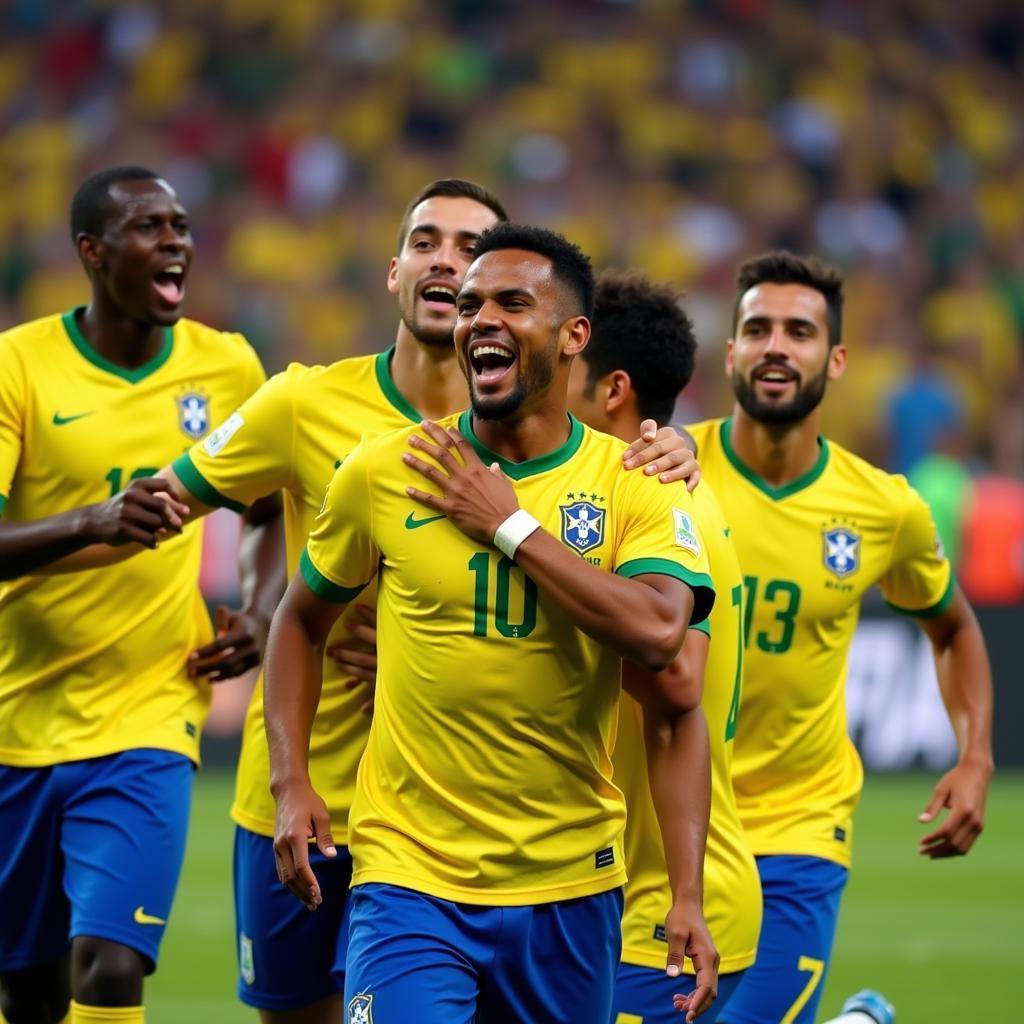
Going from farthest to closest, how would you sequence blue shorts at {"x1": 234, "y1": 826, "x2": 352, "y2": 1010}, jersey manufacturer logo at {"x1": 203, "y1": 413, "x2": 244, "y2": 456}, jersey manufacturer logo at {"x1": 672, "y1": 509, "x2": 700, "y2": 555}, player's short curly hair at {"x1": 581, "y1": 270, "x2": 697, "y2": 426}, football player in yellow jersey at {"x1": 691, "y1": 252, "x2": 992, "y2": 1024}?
1. football player in yellow jersey at {"x1": 691, "y1": 252, "x2": 992, "y2": 1024}
2. blue shorts at {"x1": 234, "y1": 826, "x2": 352, "y2": 1010}
3. player's short curly hair at {"x1": 581, "y1": 270, "x2": 697, "y2": 426}
4. jersey manufacturer logo at {"x1": 203, "y1": 413, "x2": 244, "y2": 456}
5. jersey manufacturer logo at {"x1": 672, "y1": 509, "x2": 700, "y2": 555}

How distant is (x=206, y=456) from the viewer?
5.38 m

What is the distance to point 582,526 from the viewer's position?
442 centimetres

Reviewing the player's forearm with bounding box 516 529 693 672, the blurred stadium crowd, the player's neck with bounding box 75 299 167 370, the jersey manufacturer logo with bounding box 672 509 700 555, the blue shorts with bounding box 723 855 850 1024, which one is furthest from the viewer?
the blurred stadium crowd

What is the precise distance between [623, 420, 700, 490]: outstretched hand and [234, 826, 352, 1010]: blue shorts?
1.78 m

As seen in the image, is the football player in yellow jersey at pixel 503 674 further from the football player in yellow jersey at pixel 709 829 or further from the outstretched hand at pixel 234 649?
the outstretched hand at pixel 234 649

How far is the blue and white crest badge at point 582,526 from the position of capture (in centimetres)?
440

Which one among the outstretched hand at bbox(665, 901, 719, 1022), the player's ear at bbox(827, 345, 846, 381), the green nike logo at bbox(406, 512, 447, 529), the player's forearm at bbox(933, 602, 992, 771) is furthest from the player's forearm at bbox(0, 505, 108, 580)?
the player's forearm at bbox(933, 602, 992, 771)

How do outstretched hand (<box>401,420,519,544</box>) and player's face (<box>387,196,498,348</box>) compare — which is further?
player's face (<box>387,196,498,348</box>)

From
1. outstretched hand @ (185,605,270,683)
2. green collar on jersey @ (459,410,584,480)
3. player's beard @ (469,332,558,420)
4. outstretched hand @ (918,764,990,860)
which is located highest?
player's beard @ (469,332,558,420)

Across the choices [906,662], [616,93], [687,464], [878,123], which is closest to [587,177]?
[616,93]

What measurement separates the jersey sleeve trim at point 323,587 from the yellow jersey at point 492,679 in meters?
0.03

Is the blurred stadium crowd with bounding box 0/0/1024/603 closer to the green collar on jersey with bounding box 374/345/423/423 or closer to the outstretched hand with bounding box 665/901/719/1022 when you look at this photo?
the green collar on jersey with bounding box 374/345/423/423

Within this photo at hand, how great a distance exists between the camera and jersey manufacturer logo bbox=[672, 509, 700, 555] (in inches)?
174

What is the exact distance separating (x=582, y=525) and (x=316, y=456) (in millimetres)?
1189
